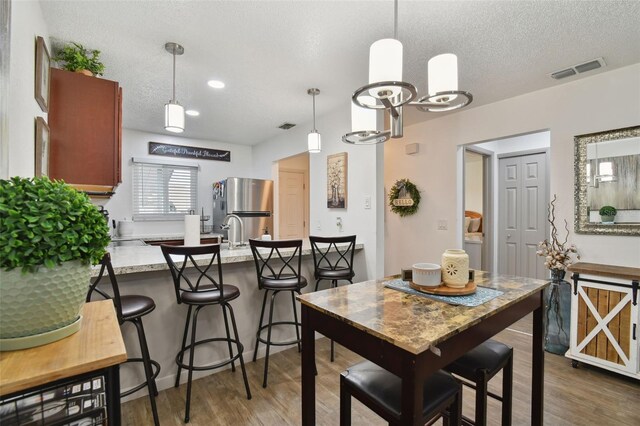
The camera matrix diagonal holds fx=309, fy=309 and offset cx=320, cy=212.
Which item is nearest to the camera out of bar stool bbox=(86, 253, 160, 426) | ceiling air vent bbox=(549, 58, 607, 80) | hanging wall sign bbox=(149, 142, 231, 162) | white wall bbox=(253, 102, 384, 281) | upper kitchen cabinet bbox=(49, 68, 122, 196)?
bar stool bbox=(86, 253, 160, 426)

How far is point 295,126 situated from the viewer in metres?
4.49

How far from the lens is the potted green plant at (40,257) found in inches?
25.8

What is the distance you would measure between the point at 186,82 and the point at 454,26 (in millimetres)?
2323

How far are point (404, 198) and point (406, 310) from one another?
3262mm

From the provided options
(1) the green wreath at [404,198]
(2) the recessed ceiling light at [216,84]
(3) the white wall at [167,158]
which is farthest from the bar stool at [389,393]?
(3) the white wall at [167,158]

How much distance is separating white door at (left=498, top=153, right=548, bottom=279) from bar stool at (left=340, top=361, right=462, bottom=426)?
3.85 m

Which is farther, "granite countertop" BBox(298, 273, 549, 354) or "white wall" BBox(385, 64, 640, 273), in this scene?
"white wall" BBox(385, 64, 640, 273)

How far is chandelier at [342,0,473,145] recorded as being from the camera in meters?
1.35

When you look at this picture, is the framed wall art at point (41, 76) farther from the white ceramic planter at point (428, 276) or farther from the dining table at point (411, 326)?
the white ceramic planter at point (428, 276)

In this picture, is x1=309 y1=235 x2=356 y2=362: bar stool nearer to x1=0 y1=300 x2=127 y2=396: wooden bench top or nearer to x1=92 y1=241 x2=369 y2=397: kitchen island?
x1=92 y1=241 x2=369 y2=397: kitchen island

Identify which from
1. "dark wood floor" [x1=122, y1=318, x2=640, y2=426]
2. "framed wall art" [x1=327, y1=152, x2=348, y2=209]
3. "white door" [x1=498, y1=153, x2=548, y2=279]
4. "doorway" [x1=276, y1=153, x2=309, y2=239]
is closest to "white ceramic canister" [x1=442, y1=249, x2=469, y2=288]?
"dark wood floor" [x1=122, y1=318, x2=640, y2=426]

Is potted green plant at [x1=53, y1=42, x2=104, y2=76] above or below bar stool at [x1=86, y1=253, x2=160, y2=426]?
above

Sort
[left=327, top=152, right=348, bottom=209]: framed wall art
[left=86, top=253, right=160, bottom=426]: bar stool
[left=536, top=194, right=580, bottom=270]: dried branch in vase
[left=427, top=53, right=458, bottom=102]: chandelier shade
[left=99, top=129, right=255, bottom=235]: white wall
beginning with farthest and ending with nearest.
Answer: [left=99, top=129, right=255, bottom=235]: white wall
[left=327, top=152, right=348, bottom=209]: framed wall art
[left=536, top=194, right=580, bottom=270]: dried branch in vase
[left=86, top=253, right=160, bottom=426]: bar stool
[left=427, top=53, right=458, bottom=102]: chandelier shade

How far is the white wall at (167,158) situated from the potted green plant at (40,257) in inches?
176
